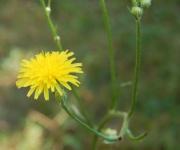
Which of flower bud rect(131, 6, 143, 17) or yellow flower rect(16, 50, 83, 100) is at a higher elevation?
flower bud rect(131, 6, 143, 17)

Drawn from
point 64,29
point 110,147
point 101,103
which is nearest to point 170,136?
point 110,147

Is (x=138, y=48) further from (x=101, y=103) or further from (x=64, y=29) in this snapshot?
(x=64, y=29)


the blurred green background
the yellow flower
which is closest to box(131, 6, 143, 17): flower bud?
the yellow flower

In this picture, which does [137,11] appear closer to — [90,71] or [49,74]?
[49,74]

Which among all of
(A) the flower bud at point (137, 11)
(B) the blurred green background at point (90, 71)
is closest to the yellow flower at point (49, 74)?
(A) the flower bud at point (137, 11)

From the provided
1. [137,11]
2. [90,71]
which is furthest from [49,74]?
[90,71]

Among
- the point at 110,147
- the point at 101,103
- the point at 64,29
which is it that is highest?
the point at 64,29

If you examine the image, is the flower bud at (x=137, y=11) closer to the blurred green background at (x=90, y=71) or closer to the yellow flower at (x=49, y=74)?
the yellow flower at (x=49, y=74)

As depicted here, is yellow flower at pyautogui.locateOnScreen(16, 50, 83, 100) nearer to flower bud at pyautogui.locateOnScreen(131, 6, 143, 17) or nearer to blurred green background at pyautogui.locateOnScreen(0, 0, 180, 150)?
flower bud at pyautogui.locateOnScreen(131, 6, 143, 17)
